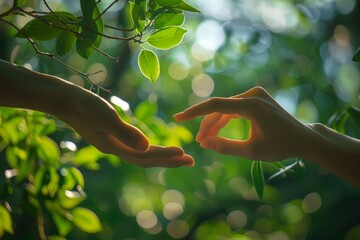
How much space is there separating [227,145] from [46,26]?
262 mm

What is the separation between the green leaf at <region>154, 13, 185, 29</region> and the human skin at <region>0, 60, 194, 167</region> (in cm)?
14

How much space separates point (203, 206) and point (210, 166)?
0.71 ft

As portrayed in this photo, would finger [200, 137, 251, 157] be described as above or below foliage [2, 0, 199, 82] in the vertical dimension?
below

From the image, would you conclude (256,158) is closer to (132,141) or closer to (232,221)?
(132,141)

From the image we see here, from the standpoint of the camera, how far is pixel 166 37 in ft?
2.17

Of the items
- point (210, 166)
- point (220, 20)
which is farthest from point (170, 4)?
point (220, 20)

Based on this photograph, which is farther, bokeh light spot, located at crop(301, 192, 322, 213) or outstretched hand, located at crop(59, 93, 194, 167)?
bokeh light spot, located at crop(301, 192, 322, 213)

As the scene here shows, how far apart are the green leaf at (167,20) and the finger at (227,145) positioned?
0.15 m

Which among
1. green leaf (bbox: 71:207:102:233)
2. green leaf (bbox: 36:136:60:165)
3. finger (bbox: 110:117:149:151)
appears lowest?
green leaf (bbox: 71:207:102:233)

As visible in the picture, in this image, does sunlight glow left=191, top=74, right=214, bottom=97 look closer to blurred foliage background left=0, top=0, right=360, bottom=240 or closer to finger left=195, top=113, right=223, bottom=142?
blurred foliage background left=0, top=0, right=360, bottom=240

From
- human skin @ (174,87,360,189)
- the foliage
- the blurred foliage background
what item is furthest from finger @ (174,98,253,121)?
the blurred foliage background

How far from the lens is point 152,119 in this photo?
1030 mm

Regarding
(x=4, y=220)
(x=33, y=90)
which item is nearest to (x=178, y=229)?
(x=4, y=220)

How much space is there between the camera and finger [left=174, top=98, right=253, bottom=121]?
1.93 feet
